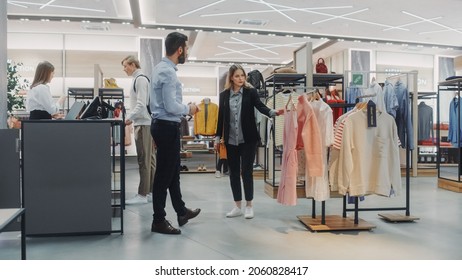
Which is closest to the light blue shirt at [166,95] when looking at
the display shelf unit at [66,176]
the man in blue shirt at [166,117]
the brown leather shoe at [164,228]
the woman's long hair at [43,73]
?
the man in blue shirt at [166,117]

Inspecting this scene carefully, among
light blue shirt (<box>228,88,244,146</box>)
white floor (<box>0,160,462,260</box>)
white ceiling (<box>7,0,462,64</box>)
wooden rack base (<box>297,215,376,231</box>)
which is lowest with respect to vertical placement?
white floor (<box>0,160,462,260</box>)

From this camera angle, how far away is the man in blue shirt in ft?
9.45

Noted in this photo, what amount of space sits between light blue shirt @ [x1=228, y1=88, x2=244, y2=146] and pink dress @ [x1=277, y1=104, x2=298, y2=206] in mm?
436

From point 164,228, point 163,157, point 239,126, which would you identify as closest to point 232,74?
point 239,126

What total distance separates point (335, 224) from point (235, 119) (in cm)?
121

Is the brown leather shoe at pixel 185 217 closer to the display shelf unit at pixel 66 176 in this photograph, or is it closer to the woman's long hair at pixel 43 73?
the display shelf unit at pixel 66 176

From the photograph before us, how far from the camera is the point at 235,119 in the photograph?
3473mm

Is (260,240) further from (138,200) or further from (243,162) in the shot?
(138,200)

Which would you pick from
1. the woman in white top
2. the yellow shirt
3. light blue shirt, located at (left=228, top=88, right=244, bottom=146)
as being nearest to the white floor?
light blue shirt, located at (left=228, top=88, right=244, bottom=146)

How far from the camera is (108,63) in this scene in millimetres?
10609

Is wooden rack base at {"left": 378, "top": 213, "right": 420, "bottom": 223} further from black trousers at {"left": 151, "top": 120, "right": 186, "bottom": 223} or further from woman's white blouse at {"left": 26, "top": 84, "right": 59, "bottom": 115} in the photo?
woman's white blouse at {"left": 26, "top": 84, "right": 59, "bottom": 115}

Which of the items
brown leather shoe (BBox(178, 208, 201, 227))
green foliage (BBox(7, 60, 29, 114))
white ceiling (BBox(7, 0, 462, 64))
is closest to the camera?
brown leather shoe (BBox(178, 208, 201, 227))

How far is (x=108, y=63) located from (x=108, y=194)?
334 inches
